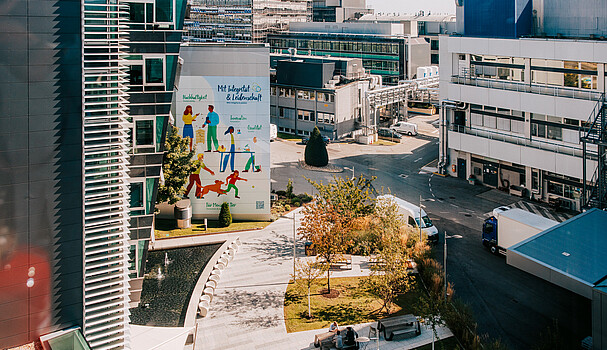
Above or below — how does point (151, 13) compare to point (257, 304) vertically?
above

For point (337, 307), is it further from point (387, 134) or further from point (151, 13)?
point (387, 134)

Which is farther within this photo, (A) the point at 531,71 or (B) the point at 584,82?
(A) the point at 531,71

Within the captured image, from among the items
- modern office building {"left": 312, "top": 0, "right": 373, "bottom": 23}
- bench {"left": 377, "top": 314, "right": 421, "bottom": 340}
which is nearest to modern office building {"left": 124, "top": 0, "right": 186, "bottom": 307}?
bench {"left": 377, "top": 314, "right": 421, "bottom": 340}

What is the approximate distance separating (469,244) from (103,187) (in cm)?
2400

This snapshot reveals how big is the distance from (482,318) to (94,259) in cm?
1689

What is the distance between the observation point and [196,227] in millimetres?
37906

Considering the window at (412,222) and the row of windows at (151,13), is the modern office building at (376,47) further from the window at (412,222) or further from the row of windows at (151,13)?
the row of windows at (151,13)

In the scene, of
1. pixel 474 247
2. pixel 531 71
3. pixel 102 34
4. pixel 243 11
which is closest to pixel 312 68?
pixel 531 71

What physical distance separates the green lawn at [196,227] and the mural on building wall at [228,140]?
0.61 m

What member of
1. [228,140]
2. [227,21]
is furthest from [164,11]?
[227,21]

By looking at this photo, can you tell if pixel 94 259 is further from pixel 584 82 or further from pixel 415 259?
pixel 584 82

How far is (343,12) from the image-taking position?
128 m

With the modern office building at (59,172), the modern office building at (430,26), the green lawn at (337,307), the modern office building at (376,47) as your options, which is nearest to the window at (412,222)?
the green lawn at (337,307)

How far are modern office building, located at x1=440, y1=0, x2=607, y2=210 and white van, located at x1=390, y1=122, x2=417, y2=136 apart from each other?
15594 millimetres
